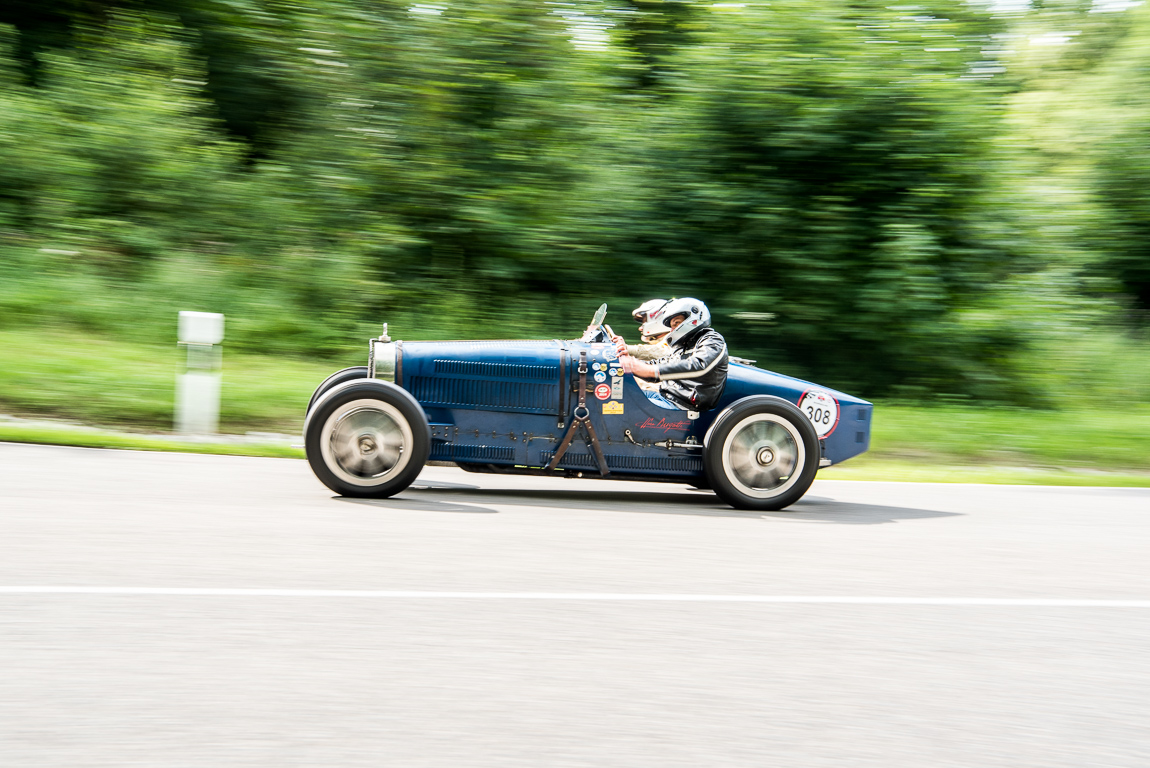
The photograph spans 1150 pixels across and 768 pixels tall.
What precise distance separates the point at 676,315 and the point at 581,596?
2.94m

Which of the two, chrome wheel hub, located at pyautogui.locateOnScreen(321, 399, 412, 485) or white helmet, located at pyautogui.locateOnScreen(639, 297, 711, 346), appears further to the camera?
white helmet, located at pyautogui.locateOnScreen(639, 297, 711, 346)

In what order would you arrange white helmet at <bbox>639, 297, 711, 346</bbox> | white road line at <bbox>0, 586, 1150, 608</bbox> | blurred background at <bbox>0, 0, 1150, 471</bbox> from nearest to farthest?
white road line at <bbox>0, 586, 1150, 608</bbox>
white helmet at <bbox>639, 297, 711, 346</bbox>
blurred background at <bbox>0, 0, 1150, 471</bbox>

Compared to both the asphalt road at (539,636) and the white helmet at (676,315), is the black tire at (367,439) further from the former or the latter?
the white helmet at (676,315)

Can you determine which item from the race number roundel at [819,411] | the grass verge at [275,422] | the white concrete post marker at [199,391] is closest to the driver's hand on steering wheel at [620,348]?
the race number roundel at [819,411]

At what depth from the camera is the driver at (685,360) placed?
6910 millimetres

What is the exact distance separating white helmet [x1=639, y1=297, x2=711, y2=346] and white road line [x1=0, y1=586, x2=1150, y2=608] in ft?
8.57

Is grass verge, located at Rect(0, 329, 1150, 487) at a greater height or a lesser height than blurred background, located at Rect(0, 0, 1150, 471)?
lesser

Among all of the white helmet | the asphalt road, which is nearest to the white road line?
the asphalt road

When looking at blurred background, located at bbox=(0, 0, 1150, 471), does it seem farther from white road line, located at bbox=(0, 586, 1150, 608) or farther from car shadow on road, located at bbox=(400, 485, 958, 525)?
white road line, located at bbox=(0, 586, 1150, 608)

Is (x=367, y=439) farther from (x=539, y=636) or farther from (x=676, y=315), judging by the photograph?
(x=539, y=636)

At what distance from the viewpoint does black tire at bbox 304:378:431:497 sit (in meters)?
6.50

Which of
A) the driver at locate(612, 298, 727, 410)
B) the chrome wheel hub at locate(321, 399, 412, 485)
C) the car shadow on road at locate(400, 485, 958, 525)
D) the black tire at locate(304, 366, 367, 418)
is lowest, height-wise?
the car shadow on road at locate(400, 485, 958, 525)

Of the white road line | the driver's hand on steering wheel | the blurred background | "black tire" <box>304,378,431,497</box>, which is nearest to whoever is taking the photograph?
the white road line

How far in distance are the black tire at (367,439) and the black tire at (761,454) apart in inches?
75.4
